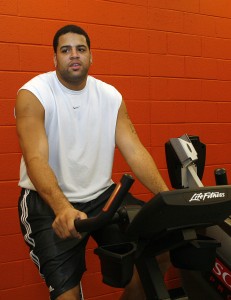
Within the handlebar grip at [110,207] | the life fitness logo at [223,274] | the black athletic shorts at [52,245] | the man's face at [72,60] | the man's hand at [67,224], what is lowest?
the life fitness logo at [223,274]

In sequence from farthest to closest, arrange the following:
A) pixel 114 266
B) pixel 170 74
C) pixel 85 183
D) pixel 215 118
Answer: pixel 215 118 → pixel 170 74 → pixel 85 183 → pixel 114 266

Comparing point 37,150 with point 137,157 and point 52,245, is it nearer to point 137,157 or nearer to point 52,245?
point 52,245

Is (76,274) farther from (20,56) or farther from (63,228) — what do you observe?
(20,56)

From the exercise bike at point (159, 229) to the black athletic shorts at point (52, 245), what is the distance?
15.8 inches

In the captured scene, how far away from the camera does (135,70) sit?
9.35 feet

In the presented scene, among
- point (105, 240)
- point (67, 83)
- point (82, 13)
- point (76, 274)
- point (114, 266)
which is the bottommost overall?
point (76, 274)

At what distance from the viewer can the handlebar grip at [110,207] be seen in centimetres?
103

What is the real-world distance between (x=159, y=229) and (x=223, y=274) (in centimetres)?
78

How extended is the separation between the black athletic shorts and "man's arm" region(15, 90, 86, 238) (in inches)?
8.5

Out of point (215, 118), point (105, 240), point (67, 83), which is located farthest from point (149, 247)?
point (215, 118)

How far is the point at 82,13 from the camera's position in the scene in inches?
105

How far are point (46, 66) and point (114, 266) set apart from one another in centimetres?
171

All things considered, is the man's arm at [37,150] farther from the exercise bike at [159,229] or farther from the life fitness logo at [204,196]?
the life fitness logo at [204,196]

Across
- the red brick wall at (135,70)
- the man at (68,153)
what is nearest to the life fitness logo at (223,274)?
the man at (68,153)
